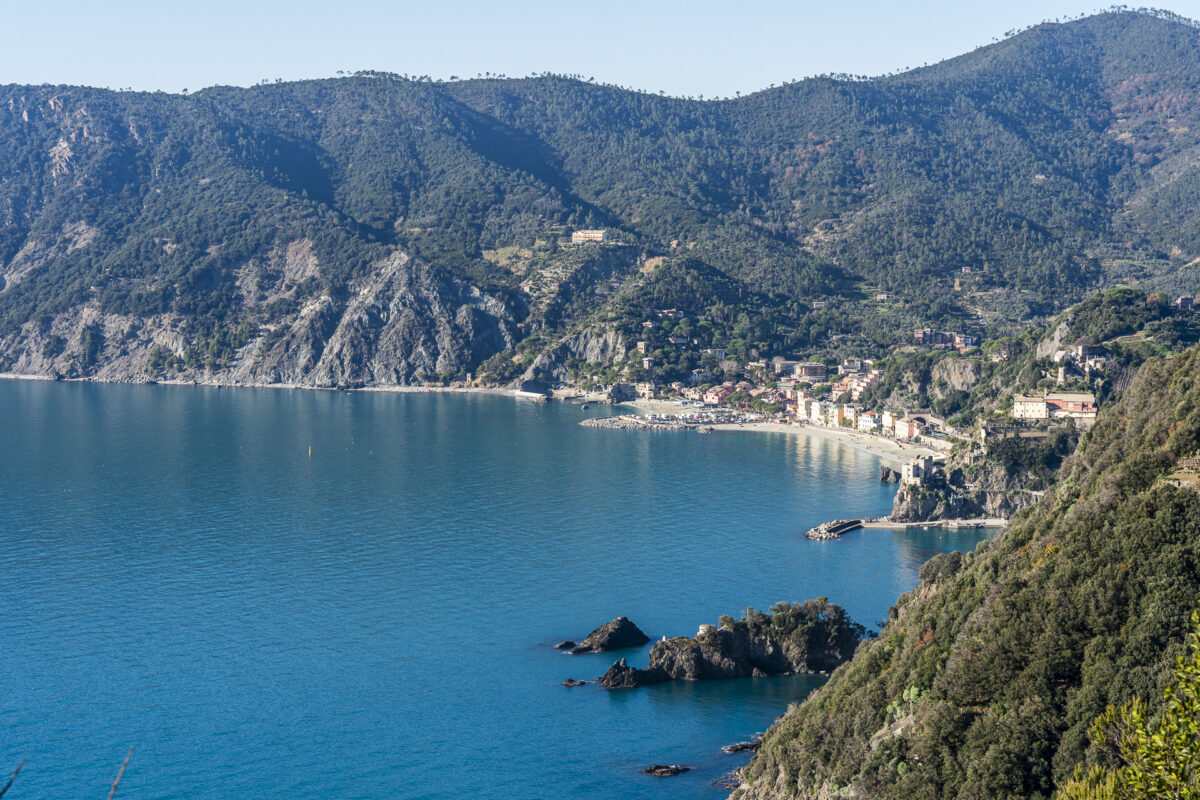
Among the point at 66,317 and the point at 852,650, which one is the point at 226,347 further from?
the point at 852,650

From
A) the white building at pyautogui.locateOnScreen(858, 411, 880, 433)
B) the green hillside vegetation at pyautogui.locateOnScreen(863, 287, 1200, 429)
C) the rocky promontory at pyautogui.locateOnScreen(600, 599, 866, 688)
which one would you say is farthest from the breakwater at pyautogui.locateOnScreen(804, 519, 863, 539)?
the white building at pyautogui.locateOnScreen(858, 411, 880, 433)

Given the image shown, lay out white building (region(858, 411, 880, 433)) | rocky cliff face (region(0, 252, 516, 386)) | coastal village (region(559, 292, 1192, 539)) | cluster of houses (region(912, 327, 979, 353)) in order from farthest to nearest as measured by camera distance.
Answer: rocky cliff face (region(0, 252, 516, 386)), cluster of houses (region(912, 327, 979, 353)), white building (region(858, 411, 880, 433)), coastal village (region(559, 292, 1192, 539))

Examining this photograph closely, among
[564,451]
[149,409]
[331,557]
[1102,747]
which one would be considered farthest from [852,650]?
[149,409]

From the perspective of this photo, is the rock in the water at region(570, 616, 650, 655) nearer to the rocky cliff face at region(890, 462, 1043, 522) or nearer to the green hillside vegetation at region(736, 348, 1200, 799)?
the green hillside vegetation at region(736, 348, 1200, 799)

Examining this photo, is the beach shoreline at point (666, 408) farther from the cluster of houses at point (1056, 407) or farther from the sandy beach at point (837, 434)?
the cluster of houses at point (1056, 407)

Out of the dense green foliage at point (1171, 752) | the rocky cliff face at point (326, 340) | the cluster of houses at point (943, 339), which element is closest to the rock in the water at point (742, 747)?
the dense green foliage at point (1171, 752)

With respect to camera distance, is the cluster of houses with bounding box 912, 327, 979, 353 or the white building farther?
the cluster of houses with bounding box 912, 327, 979, 353

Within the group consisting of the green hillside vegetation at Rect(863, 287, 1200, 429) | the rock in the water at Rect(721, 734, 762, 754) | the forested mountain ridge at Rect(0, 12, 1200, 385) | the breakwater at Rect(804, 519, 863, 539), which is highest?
the forested mountain ridge at Rect(0, 12, 1200, 385)

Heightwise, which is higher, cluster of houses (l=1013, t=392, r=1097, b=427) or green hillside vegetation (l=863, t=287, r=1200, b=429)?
green hillside vegetation (l=863, t=287, r=1200, b=429)
